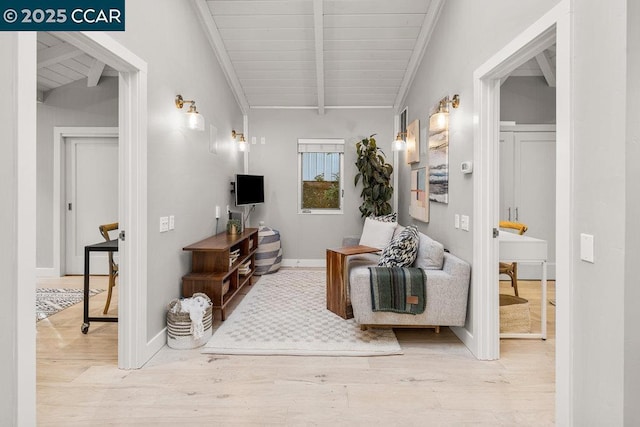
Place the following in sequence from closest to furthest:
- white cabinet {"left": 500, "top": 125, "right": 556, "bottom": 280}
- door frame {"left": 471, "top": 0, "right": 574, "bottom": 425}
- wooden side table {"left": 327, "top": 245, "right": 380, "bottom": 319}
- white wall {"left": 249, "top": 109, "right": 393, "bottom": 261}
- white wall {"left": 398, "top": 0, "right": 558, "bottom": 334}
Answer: door frame {"left": 471, "top": 0, "right": 574, "bottom": 425}, white wall {"left": 398, "top": 0, "right": 558, "bottom": 334}, wooden side table {"left": 327, "top": 245, "right": 380, "bottom": 319}, white cabinet {"left": 500, "top": 125, "right": 556, "bottom": 280}, white wall {"left": 249, "top": 109, "right": 393, "bottom": 261}

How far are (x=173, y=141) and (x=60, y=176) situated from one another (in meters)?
3.05

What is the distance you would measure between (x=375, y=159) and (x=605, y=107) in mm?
4289

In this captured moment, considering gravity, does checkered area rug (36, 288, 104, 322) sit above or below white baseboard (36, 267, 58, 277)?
below

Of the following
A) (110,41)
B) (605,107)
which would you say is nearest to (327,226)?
(110,41)

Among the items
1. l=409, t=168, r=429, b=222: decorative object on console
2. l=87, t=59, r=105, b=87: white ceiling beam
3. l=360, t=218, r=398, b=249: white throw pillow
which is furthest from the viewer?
l=87, t=59, r=105, b=87: white ceiling beam

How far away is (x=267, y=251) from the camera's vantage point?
5758 mm

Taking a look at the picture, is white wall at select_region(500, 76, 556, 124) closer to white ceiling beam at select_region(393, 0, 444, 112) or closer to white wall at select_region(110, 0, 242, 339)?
A: white ceiling beam at select_region(393, 0, 444, 112)

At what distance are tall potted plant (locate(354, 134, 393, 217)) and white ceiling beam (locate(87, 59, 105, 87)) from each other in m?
3.59

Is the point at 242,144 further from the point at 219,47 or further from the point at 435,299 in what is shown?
the point at 435,299

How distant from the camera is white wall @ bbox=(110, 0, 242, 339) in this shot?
2865 millimetres

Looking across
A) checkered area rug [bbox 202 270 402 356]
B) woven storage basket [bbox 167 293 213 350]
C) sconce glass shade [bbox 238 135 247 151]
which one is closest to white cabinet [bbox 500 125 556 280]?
checkered area rug [bbox 202 270 402 356]

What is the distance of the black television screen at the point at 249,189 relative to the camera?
5215 mm

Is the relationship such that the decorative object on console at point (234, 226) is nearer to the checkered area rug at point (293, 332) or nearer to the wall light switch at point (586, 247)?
the checkered area rug at point (293, 332)
